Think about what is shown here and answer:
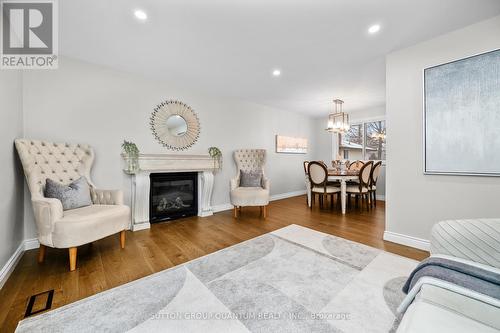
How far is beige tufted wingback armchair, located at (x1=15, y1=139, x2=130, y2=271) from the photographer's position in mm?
1756

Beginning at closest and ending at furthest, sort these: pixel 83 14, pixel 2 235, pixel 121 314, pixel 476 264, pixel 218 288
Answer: pixel 476 264, pixel 121 314, pixel 218 288, pixel 2 235, pixel 83 14

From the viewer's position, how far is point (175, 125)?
343 cm

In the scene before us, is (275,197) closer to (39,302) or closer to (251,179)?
(251,179)

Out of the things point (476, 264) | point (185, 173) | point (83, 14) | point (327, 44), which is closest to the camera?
point (476, 264)

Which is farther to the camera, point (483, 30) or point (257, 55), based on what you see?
point (257, 55)

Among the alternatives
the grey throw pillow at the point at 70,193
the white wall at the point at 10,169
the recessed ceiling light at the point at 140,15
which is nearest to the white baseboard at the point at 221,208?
the grey throw pillow at the point at 70,193

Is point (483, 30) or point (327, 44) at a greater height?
point (327, 44)

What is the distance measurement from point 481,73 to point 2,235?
15.1ft

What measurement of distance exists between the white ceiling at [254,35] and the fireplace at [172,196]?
167 cm

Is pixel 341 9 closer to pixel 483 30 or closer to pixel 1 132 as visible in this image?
pixel 483 30

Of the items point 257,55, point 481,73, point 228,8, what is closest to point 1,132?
point 228,8

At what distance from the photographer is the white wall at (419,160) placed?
1.88 m

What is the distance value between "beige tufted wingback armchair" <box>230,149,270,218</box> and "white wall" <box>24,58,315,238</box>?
0.88ft

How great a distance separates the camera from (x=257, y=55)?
2.55 m
